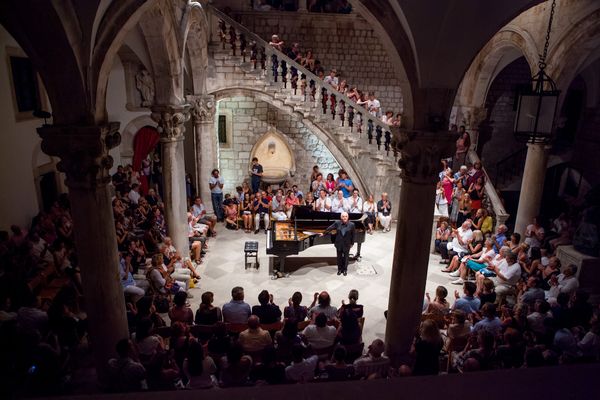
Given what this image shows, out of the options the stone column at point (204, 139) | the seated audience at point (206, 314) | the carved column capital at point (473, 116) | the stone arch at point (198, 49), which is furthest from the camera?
the carved column capital at point (473, 116)

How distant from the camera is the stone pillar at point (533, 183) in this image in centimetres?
906

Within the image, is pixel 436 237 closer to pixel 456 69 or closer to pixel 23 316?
pixel 456 69

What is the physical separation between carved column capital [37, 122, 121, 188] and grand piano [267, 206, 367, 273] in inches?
173

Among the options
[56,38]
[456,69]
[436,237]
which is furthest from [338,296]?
[56,38]

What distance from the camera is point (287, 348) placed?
477cm

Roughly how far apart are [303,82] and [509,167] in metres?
9.11

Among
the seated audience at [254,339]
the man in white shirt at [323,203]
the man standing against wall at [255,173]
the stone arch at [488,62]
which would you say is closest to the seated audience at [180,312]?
the seated audience at [254,339]

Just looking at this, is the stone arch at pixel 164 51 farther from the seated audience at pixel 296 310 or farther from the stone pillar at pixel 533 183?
the stone pillar at pixel 533 183

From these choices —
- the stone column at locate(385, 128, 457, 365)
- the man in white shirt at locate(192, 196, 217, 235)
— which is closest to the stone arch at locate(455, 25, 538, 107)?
the stone column at locate(385, 128, 457, 365)

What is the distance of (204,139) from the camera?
11594 millimetres

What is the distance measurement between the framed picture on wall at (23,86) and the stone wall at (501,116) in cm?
1373

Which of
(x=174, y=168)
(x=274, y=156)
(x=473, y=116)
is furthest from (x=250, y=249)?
(x=473, y=116)

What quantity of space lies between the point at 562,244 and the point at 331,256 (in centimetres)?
479

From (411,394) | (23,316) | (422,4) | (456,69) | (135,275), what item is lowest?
(135,275)
